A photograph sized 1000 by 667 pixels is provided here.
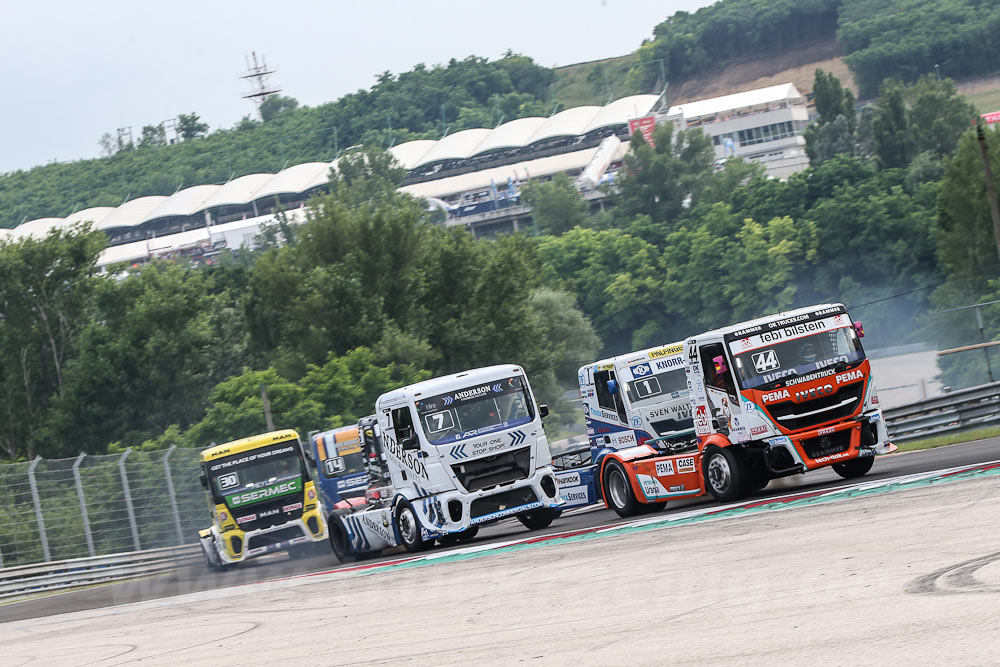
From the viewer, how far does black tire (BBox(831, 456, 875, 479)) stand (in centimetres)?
1769

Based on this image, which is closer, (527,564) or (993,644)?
(993,644)

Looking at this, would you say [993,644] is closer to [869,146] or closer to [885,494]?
[885,494]

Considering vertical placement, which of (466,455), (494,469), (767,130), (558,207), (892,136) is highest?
(767,130)

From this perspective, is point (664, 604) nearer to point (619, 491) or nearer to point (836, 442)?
point (836, 442)

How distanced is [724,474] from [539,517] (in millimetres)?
3838

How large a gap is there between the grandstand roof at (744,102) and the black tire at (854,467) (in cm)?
16945

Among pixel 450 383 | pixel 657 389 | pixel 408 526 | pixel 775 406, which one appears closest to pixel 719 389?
pixel 775 406

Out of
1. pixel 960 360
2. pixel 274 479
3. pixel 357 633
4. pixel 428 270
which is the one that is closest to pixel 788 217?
pixel 428 270

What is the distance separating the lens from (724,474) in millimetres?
16922

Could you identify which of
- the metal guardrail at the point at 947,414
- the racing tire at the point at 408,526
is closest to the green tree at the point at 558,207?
the metal guardrail at the point at 947,414

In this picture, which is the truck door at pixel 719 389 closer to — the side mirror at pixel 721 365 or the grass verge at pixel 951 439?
the side mirror at pixel 721 365

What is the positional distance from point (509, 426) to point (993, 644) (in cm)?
1230

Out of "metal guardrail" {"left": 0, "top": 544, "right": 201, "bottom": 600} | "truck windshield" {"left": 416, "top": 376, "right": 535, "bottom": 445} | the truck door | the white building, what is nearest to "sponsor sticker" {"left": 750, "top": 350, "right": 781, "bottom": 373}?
the truck door

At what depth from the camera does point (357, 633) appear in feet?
36.9
